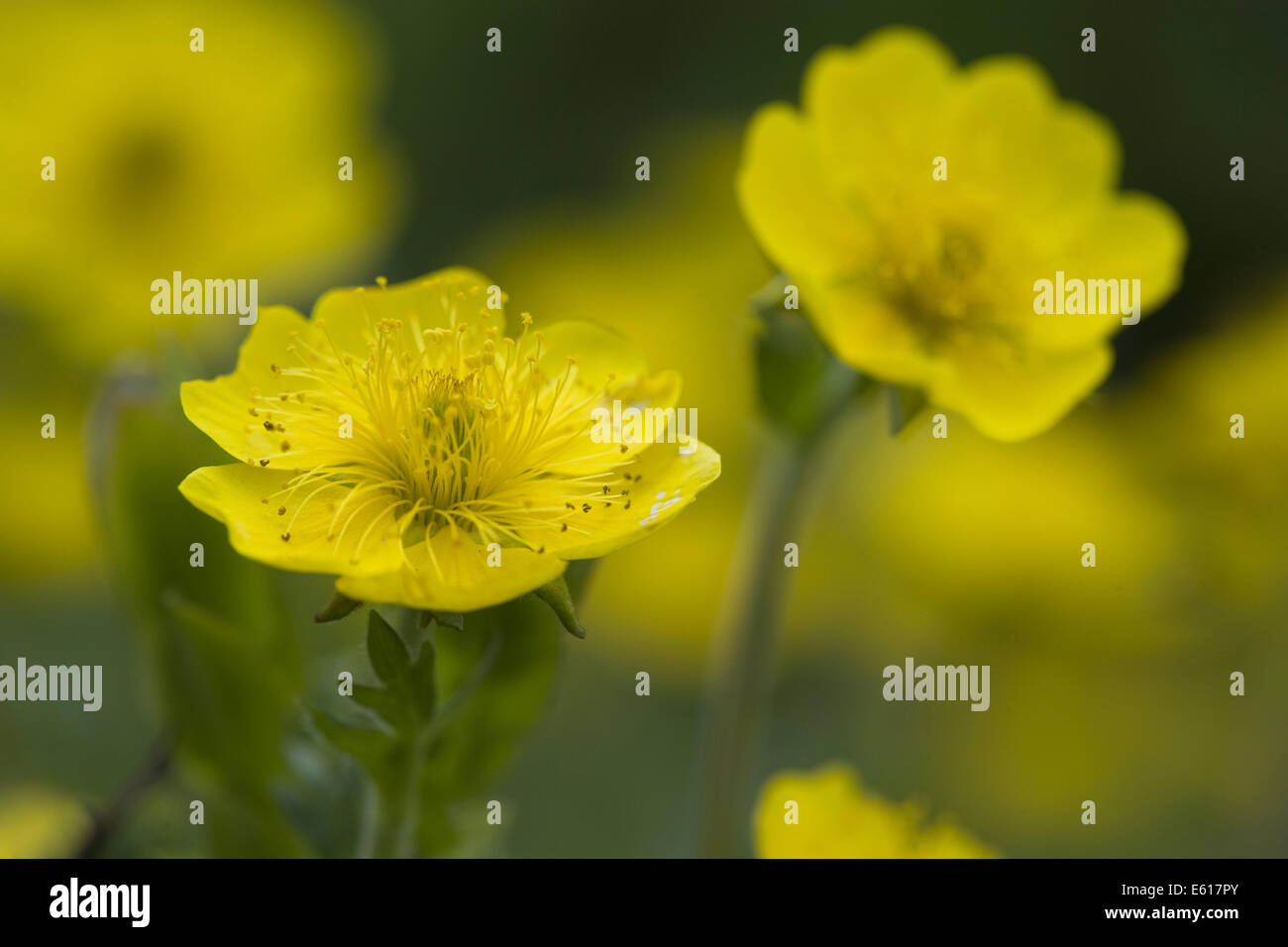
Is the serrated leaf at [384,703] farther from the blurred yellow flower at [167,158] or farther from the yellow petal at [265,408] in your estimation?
the blurred yellow flower at [167,158]

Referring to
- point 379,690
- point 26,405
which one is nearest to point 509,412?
point 379,690

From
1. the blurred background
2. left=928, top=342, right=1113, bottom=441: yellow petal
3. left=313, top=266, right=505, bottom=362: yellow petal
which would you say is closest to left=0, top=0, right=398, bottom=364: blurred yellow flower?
the blurred background

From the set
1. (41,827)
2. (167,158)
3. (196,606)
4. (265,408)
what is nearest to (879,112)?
(265,408)

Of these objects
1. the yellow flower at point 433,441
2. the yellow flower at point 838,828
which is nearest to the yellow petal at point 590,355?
the yellow flower at point 433,441

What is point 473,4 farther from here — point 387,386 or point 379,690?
point 379,690

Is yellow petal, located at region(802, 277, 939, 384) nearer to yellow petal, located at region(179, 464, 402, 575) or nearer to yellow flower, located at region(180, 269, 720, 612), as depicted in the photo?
yellow flower, located at region(180, 269, 720, 612)
